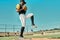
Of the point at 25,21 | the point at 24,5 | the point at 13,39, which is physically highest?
the point at 24,5

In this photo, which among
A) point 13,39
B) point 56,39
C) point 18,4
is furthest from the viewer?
point 13,39

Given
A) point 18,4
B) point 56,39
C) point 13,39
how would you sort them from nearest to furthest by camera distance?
point 56,39, point 18,4, point 13,39

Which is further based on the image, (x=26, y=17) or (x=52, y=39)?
(x=26, y=17)

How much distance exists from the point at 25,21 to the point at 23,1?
871 mm

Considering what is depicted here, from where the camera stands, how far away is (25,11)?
32.3 feet

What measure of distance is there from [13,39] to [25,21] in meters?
1.21

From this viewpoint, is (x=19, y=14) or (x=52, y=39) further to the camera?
(x=19, y=14)

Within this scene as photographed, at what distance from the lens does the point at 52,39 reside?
29.4ft

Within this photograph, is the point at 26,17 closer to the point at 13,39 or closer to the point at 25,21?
the point at 25,21

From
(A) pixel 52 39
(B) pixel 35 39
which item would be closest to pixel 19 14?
(B) pixel 35 39

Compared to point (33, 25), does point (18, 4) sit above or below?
above

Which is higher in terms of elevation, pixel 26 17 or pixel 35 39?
pixel 26 17

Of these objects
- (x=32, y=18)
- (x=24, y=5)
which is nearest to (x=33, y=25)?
(x=32, y=18)

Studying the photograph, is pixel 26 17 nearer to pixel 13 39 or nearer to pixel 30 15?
pixel 30 15
